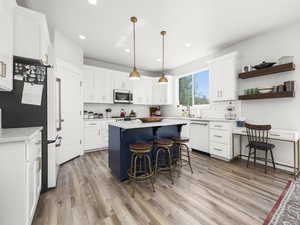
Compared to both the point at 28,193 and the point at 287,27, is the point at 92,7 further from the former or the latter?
the point at 287,27

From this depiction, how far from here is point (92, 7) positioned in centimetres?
226

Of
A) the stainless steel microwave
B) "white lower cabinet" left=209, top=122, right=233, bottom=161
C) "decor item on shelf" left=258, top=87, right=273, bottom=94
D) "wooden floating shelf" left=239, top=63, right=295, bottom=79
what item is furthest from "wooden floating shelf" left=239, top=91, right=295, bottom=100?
the stainless steel microwave

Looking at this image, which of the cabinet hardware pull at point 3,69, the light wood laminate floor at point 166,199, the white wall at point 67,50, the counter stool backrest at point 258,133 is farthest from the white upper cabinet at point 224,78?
the cabinet hardware pull at point 3,69

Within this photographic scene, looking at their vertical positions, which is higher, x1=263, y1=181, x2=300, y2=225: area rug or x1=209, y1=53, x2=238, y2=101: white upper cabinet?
x1=209, y1=53, x2=238, y2=101: white upper cabinet

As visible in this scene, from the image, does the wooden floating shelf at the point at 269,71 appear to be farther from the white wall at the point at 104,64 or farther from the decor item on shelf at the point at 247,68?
the white wall at the point at 104,64

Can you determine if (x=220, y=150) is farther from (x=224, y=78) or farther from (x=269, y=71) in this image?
(x=269, y=71)

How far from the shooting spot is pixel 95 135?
13.5 ft

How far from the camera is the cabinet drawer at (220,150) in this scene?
10.8 feet

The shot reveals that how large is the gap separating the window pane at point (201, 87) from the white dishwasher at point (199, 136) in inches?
39.0

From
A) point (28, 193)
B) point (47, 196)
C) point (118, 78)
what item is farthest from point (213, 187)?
point (118, 78)

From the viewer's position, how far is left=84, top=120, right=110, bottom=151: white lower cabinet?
13.1 ft

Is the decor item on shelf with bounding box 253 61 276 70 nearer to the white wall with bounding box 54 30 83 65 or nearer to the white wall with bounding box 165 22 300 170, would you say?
the white wall with bounding box 165 22 300 170

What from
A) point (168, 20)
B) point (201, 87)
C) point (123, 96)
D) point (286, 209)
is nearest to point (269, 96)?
point (201, 87)

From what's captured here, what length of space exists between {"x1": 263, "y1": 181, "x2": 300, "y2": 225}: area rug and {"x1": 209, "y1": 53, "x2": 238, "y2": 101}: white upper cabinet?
2.12m
